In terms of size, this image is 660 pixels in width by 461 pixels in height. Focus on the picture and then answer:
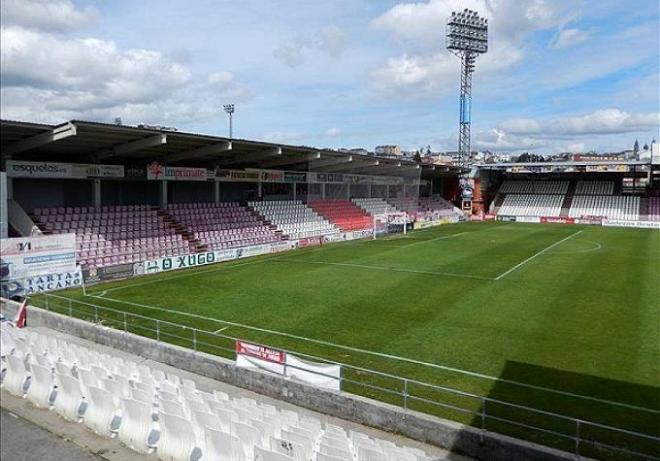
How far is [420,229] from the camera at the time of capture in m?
51.6

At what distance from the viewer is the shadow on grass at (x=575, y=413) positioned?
28.9 feet

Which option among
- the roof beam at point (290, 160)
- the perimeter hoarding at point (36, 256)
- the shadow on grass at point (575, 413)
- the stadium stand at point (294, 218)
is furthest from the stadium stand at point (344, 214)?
the shadow on grass at point (575, 413)

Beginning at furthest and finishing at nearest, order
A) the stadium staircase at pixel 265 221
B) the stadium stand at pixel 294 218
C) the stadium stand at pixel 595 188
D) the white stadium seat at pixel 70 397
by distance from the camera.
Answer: the stadium stand at pixel 595 188 < the stadium stand at pixel 294 218 < the stadium staircase at pixel 265 221 < the white stadium seat at pixel 70 397

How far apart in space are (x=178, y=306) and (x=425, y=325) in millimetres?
8714

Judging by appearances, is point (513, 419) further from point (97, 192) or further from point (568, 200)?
point (568, 200)

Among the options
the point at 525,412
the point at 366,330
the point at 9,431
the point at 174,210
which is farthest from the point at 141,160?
the point at 525,412

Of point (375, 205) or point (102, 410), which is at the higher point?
point (375, 205)

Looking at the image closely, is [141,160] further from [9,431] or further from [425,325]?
[9,431]

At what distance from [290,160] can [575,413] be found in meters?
31.9

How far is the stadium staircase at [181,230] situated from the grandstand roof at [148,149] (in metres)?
3.66

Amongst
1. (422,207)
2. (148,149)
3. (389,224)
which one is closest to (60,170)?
(148,149)

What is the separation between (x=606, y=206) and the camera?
62.1 meters

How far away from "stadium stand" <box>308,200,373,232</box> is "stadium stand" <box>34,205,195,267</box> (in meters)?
17.1

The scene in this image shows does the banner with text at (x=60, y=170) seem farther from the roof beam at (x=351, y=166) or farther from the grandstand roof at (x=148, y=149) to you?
the roof beam at (x=351, y=166)
